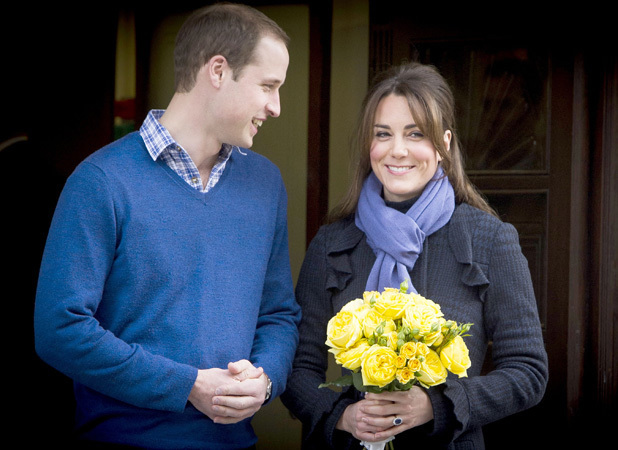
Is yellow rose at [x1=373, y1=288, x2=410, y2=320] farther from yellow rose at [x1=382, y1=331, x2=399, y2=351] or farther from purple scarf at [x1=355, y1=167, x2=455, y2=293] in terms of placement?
purple scarf at [x1=355, y1=167, x2=455, y2=293]

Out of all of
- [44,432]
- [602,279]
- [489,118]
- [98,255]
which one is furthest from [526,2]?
[44,432]

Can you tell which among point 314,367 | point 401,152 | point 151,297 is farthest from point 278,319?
point 401,152

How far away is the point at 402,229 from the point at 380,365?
65 cm

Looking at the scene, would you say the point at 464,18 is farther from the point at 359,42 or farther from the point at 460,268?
the point at 460,268

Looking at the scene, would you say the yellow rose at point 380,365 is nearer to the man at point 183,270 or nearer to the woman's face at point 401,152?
the man at point 183,270

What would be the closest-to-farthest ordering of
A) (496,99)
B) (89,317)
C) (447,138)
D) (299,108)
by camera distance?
(89,317)
(447,138)
(496,99)
(299,108)

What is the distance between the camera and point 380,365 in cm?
194

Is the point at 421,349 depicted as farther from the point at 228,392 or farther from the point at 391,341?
the point at 228,392

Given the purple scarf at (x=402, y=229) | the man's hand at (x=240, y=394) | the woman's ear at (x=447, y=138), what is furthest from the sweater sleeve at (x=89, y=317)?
the woman's ear at (x=447, y=138)

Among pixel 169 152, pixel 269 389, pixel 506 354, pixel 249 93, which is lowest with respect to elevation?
pixel 269 389

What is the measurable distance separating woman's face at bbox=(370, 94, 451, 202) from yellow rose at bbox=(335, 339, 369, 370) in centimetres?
69

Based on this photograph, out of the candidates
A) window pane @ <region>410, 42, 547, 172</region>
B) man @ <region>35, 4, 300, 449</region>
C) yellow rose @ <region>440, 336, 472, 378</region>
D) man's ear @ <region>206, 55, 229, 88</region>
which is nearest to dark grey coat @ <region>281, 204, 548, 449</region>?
man @ <region>35, 4, 300, 449</region>

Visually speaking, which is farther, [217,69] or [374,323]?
[217,69]

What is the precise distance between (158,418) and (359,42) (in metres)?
2.24
